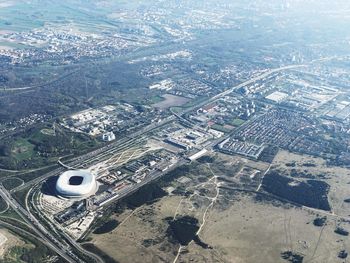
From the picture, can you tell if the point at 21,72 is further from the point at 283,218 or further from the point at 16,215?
the point at 283,218

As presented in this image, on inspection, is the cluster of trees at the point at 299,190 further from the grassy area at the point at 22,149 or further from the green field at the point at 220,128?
the grassy area at the point at 22,149

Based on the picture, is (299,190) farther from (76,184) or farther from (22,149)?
(22,149)

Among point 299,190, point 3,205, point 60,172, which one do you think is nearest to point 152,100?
point 60,172

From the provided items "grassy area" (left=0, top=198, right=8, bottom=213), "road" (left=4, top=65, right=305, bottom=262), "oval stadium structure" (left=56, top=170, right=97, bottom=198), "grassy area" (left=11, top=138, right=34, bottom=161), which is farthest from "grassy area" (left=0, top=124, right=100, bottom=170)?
"grassy area" (left=0, top=198, right=8, bottom=213)

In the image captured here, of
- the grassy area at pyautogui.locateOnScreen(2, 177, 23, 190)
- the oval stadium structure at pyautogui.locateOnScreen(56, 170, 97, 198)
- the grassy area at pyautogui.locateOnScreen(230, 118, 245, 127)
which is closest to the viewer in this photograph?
the oval stadium structure at pyautogui.locateOnScreen(56, 170, 97, 198)

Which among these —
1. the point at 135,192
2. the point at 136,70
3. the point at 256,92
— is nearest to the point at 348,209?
the point at 135,192

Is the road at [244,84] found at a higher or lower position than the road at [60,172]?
lower

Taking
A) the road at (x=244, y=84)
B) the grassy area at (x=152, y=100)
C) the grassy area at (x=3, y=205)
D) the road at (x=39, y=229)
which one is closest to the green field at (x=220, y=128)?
the road at (x=244, y=84)

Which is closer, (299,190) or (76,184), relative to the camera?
(76,184)

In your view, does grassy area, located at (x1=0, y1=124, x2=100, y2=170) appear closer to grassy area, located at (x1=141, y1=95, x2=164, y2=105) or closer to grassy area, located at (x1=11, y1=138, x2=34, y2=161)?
grassy area, located at (x1=11, y1=138, x2=34, y2=161)
